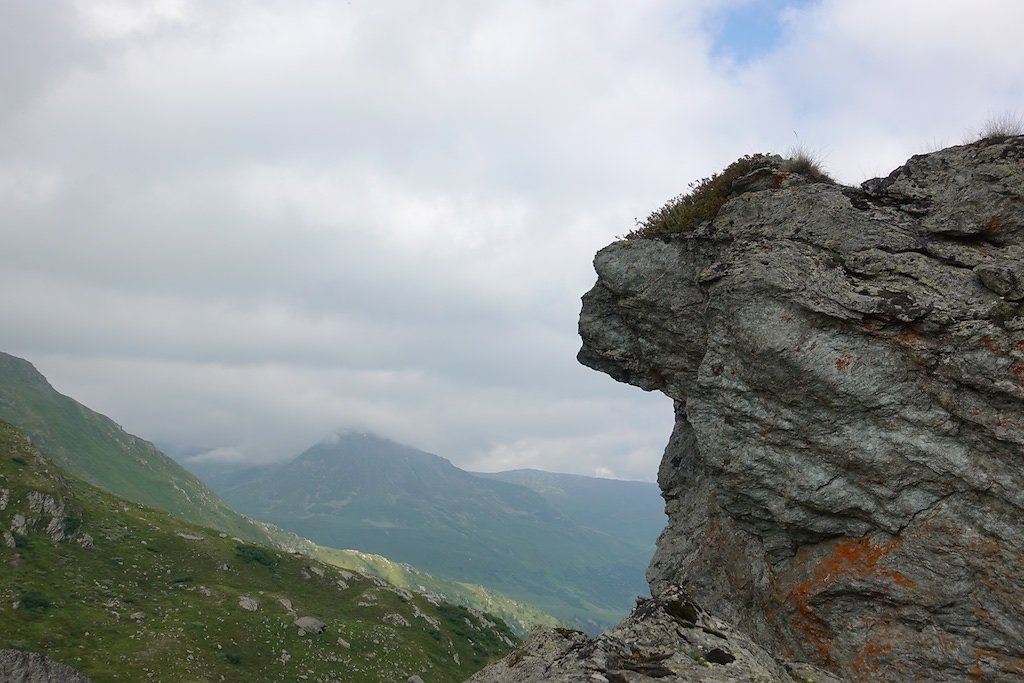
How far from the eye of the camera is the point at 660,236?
2423cm

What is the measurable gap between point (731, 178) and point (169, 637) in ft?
200

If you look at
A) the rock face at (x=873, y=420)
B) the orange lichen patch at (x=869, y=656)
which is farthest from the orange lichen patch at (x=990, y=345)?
the orange lichen patch at (x=869, y=656)

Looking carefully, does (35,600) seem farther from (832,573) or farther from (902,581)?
(902,581)

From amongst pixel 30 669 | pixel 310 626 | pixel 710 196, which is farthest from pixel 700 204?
pixel 310 626

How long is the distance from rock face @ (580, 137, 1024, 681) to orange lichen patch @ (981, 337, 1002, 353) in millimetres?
36

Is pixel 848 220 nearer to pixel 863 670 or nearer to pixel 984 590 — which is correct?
pixel 984 590

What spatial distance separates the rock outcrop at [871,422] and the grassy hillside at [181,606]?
4701 cm

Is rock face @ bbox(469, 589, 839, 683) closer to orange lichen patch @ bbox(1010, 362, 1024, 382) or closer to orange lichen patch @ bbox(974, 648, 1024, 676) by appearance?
orange lichen patch @ bbox(974, 648, 1024, 676)

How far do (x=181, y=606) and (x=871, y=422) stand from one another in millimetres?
68757

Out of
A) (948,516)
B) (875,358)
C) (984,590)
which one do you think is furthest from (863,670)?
(875,358)

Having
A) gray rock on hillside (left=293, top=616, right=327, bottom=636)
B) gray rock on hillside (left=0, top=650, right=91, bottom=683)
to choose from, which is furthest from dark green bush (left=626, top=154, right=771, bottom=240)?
gray rock on hillside (left=293, top=616, right=327, bottom=636)

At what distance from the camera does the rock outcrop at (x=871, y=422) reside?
602 inches

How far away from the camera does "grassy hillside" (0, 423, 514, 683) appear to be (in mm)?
49156

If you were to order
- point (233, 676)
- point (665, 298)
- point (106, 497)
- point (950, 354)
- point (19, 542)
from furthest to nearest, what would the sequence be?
1. point (106, 497)
2. point (19, 542)
3. point (233, 676)
4. point (665, 298)
5. point (950, 354)
